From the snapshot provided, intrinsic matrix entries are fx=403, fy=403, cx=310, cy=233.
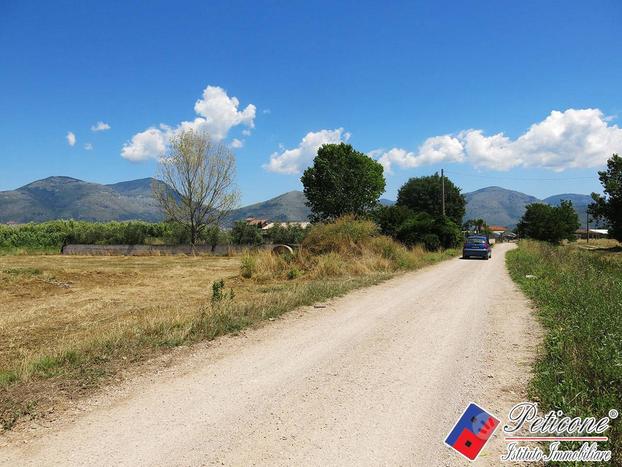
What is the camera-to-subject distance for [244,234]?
40.8m

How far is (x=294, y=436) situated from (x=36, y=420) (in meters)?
2.62

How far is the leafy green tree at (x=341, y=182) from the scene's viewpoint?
5047 cm

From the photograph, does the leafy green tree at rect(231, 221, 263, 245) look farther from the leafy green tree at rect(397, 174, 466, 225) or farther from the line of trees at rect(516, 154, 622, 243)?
the line of trees at rect(516, 154, 622, 243)

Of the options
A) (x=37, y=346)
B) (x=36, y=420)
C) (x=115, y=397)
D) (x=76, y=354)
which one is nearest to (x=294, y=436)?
(x=115, y=397)

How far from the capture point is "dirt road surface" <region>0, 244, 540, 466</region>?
11.2ft

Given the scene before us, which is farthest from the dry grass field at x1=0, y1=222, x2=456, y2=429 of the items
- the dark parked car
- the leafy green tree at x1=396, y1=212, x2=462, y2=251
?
the leafy green tree at x1=396, y1=212, x2=462, y2=251

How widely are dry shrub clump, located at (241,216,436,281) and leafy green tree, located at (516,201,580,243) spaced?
63668 millimetres

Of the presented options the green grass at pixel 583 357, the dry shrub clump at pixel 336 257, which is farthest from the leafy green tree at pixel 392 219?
the green grass at pixel 583 357

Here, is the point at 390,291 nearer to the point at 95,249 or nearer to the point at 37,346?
the point at 37,346

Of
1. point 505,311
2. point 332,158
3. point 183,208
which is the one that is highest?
point 332,158

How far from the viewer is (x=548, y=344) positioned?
641 cm

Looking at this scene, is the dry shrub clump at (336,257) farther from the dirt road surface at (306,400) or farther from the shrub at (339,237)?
the dirt road surface at (306,400)

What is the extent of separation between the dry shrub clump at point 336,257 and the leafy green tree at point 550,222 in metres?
63.7

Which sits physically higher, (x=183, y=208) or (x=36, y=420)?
(x=183, y=208)
